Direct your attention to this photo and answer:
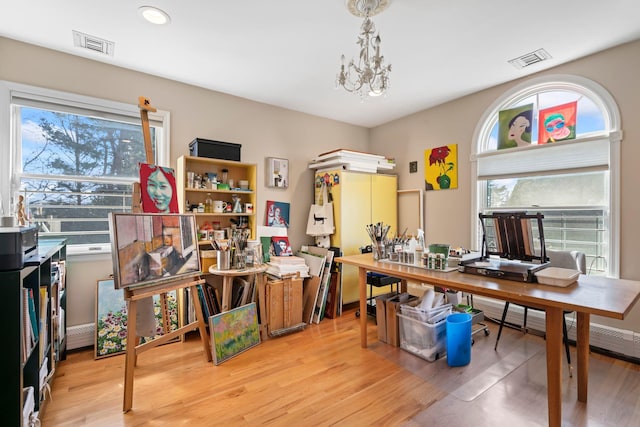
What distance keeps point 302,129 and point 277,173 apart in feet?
2.41

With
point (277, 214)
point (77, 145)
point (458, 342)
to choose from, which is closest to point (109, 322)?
point (77, 145)

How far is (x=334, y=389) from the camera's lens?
200 cm

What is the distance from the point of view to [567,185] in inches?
110

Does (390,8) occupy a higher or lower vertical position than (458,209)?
higher

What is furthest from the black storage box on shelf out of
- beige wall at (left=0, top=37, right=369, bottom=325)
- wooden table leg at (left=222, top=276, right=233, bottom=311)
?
wooden table leg at (left=222, top=276, right=233, bottom=311)

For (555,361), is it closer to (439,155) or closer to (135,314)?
(135,314)

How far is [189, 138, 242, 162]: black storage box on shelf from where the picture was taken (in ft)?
9.50

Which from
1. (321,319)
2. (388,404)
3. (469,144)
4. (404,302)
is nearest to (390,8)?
(469,144)

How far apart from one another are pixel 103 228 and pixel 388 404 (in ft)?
9.21

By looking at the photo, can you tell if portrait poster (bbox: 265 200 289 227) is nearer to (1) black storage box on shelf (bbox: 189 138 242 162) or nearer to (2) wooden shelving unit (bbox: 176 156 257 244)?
(2) wooden shelving unit (bbox: 176 156 257 244)

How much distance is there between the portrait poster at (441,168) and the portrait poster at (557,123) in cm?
84

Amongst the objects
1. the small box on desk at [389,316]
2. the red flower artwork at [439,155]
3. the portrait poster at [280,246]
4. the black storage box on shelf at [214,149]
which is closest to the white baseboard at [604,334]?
the small box on desk at [389,316]

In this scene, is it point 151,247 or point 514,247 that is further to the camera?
point 151,247

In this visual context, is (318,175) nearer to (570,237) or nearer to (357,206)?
(357,206)
